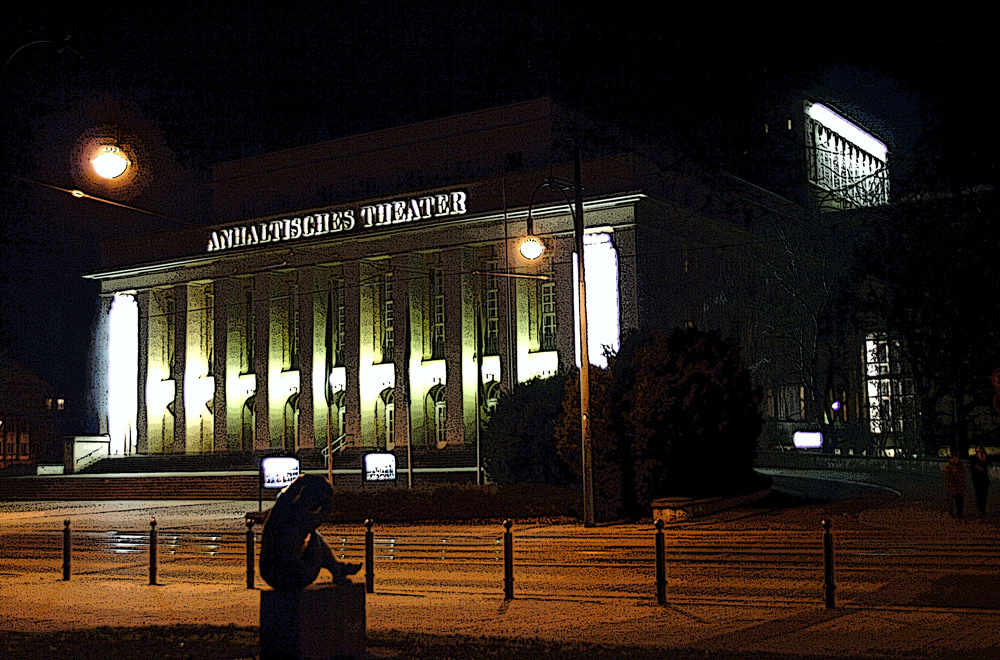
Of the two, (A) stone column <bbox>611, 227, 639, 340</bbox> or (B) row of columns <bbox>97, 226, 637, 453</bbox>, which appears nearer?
(A) stone column <bbox>611, 227, 639, 340</bbox>

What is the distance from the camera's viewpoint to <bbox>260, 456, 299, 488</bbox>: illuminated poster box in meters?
32.2

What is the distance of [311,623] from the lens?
29.4 feet

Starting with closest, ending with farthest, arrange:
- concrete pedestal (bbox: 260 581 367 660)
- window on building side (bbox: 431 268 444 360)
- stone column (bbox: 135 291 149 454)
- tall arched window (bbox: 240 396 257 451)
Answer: concrete pedestal (bbox: 260 581 367 660)
window on building side (bbox: 431 268 444 360)
tall arched window (bbox: 240 396 257 451)
stone column (bbox: 135 291 149 454)

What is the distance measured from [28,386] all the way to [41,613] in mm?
69508

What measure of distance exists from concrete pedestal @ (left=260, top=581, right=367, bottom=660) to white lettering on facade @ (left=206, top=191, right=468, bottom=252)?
4725 cm

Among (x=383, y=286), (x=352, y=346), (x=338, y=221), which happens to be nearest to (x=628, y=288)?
(x=383, y=286)

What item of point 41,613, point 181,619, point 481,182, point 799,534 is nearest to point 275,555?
point 181,619

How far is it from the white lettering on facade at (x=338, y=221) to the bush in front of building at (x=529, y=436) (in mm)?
24657

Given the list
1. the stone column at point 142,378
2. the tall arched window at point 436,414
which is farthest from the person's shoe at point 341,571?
the stone column at point 142,378

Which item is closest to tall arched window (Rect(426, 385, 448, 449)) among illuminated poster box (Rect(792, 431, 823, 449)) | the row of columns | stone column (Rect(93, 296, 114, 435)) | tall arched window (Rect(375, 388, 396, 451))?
the row of columns

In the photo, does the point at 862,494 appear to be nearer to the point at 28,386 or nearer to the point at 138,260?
the point at 138,260

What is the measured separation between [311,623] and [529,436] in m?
22.8

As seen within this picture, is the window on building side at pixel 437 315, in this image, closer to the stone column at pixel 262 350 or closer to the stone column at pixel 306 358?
the stone column at pixel 306 358

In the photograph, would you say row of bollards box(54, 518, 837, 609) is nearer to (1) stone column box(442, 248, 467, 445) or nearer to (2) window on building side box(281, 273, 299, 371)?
(1) stone column box(442, 248, 467, 445)
